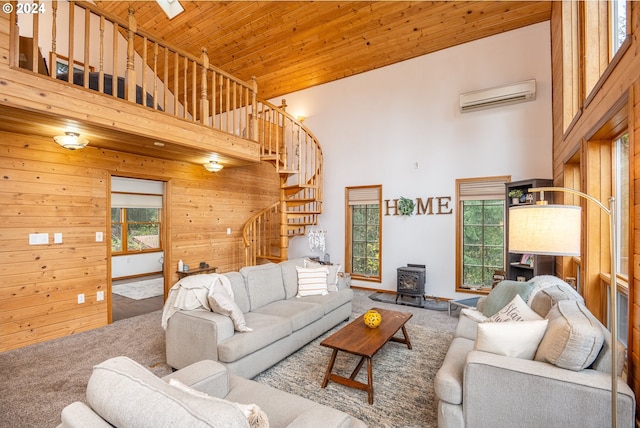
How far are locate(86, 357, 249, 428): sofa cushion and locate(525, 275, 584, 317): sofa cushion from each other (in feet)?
7.73

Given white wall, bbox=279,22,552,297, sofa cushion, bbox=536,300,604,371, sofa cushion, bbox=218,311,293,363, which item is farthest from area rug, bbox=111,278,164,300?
sofa cushion, bbox=536,300,604,371

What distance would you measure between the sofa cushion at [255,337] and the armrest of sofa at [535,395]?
161 cm

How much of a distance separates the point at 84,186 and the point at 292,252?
13.5 feet

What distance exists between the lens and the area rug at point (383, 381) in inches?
86.5

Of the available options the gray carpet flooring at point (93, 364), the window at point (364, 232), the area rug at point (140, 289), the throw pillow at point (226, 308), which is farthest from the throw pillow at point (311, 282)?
the area rug at point (140, 289)

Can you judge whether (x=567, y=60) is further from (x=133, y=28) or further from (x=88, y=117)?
(x=88, y=117)

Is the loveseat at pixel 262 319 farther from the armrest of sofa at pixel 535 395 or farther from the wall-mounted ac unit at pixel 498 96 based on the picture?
the wall-mounted ac unit at pixel 498 96

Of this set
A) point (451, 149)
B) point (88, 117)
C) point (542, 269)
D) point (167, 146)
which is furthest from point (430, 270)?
point (88, 117)

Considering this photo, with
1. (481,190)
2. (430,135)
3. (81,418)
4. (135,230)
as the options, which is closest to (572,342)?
(81,418)

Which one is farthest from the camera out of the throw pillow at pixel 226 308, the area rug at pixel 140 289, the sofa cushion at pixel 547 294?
the area rug at pixel 140 289

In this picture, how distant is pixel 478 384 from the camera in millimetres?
1700

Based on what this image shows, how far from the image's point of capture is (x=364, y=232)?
6.07 meters

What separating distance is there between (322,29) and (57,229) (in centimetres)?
492

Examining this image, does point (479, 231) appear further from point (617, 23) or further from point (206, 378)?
point (206, 378)
